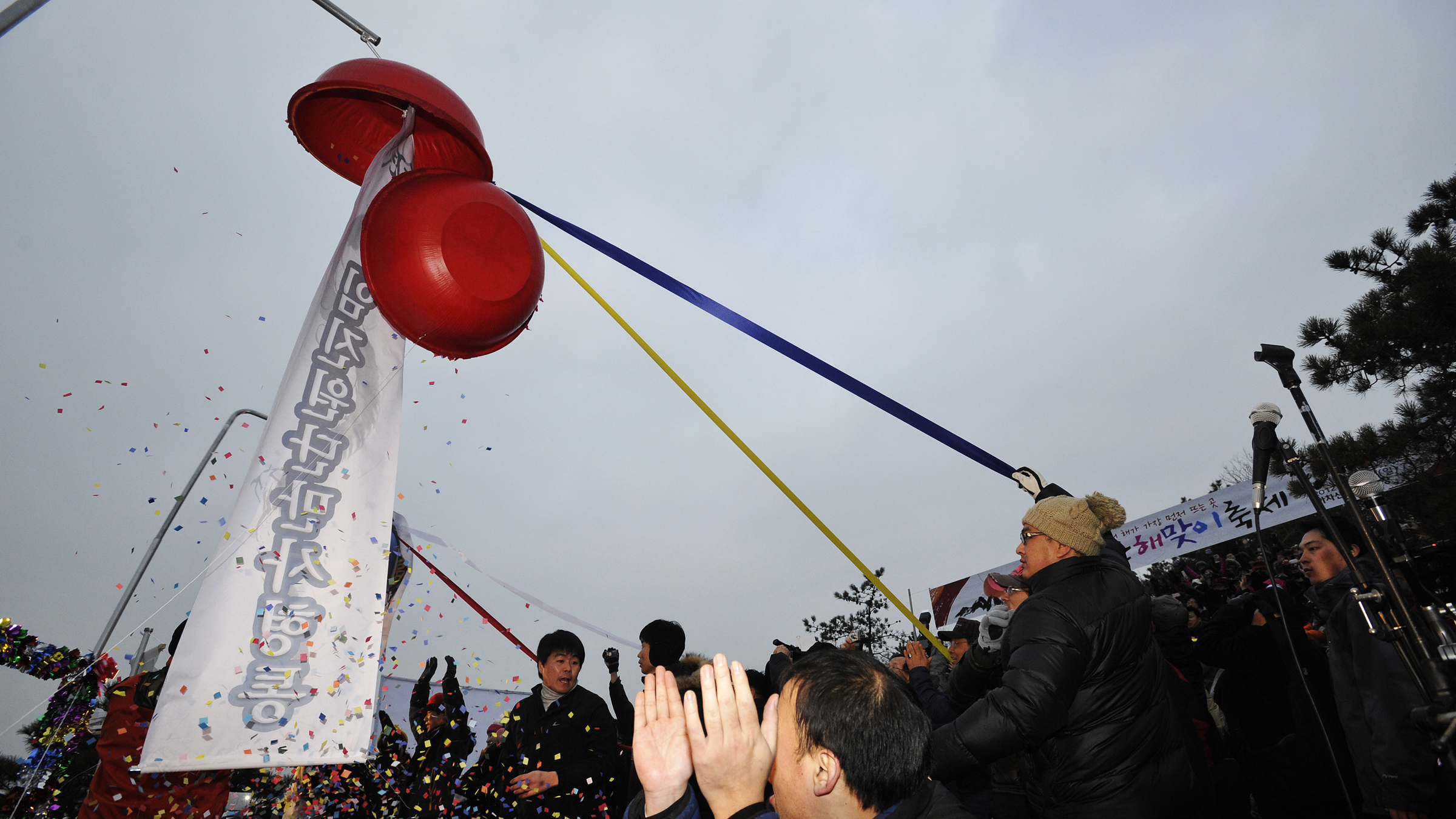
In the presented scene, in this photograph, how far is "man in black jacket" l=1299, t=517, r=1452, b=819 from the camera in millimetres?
2904

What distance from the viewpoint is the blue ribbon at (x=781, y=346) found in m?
4.05

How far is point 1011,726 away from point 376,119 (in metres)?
4.32

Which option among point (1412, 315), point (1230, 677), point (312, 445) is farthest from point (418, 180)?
point (1412, 315)

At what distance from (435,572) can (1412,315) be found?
1073 cm

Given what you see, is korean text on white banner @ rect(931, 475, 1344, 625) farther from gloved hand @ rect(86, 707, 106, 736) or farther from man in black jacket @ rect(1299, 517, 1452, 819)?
gloved hand @ rect(86, 707, 106, 736)

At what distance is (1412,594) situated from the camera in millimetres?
2018

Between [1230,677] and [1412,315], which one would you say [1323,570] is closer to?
[1230,677]

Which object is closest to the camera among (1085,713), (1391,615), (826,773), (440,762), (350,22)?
(826,773)

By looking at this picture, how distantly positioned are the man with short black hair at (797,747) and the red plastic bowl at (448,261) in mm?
2088

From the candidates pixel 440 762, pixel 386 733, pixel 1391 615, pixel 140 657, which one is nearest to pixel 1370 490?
pixel 1391 615

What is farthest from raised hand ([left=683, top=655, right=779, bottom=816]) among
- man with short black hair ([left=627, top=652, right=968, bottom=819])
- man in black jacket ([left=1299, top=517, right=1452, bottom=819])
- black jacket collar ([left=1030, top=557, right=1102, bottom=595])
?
man in black jacket ([left=1299, top=517, right=1452, bottom=819])

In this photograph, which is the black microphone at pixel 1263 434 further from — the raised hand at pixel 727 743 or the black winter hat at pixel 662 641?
the black winter hat at pixel 662 641

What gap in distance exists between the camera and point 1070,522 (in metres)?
3.00

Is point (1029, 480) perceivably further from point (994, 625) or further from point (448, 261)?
point (448, 261)
